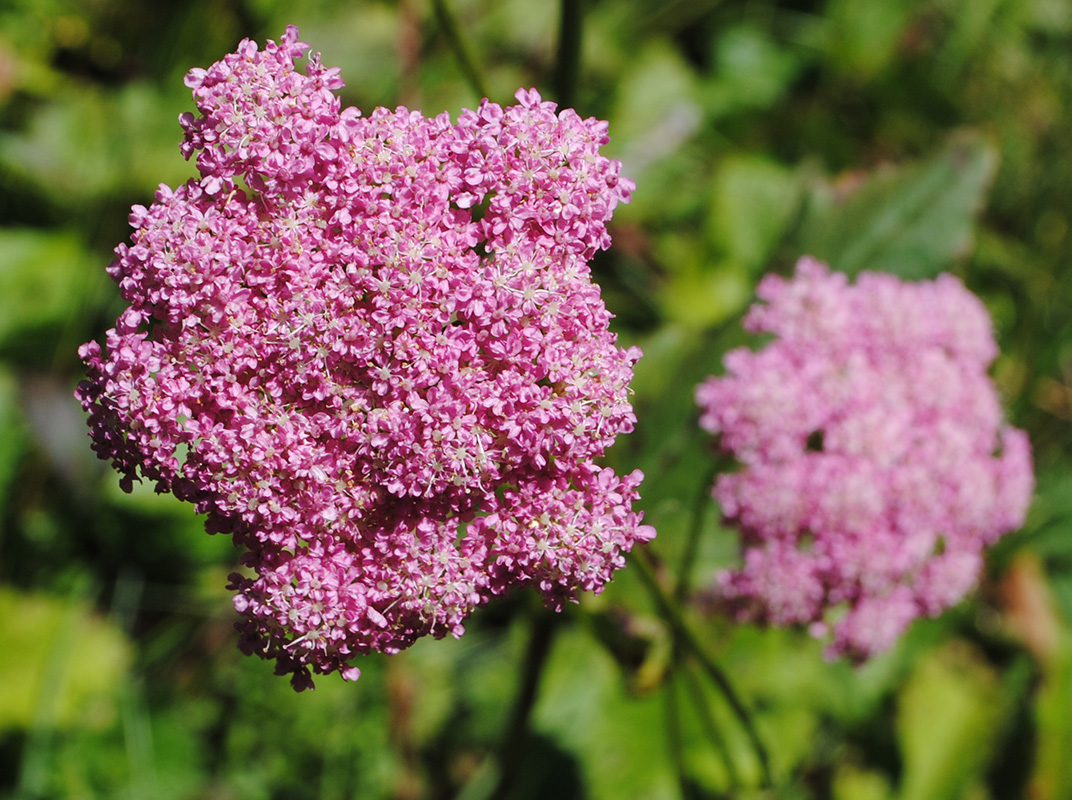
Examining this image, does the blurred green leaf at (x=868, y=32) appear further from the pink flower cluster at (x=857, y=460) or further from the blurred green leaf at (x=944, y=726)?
the blurred green leaf at (x=944, y=726)


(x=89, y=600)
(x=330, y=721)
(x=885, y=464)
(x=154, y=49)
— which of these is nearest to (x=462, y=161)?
(x=885, y=464)

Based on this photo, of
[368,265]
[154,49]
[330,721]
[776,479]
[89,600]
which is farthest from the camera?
[154,49]

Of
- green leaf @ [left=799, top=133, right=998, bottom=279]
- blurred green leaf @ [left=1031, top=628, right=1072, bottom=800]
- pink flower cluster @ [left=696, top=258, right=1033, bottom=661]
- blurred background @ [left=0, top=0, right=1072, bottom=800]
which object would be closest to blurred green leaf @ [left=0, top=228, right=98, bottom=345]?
blurred background @ [left=0, top=0, right=1072, bottom=800]

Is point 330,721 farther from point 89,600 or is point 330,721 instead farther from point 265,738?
point 89,600

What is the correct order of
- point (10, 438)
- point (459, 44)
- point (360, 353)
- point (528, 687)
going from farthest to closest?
point (10, 438) < point (528, 687) < point (459, 44) < point (360, 353)

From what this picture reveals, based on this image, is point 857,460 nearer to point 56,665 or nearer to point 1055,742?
point 1055,742

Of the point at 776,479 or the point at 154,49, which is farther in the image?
the point at 154,49


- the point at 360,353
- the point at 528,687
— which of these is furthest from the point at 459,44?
the point at 528,687
